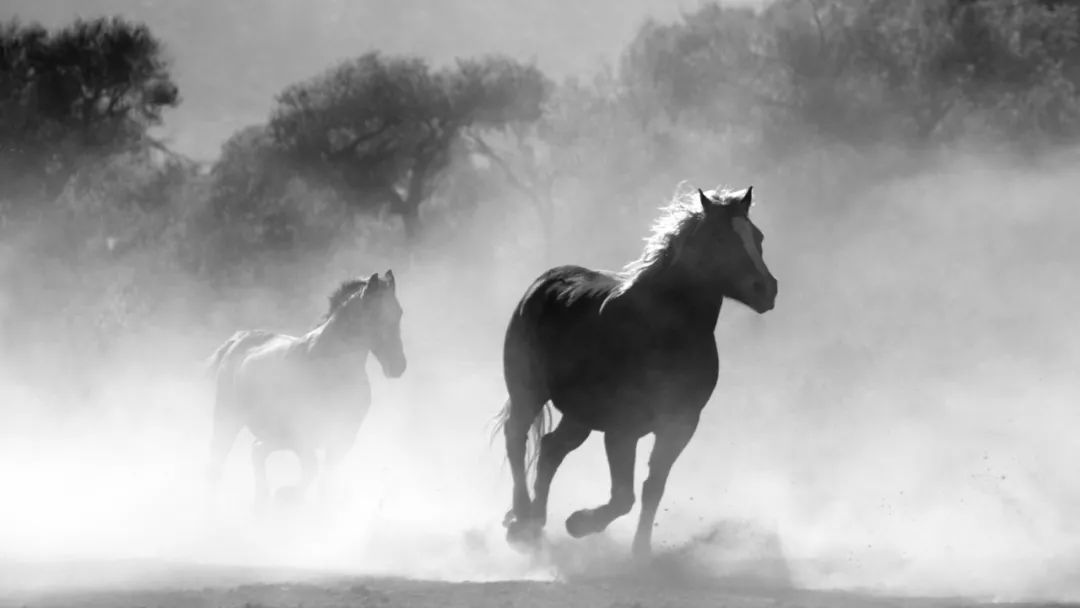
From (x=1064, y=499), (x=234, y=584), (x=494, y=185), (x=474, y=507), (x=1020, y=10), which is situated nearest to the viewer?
(x=234, y=584)

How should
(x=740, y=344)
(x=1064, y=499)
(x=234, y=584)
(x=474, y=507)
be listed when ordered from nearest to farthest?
1. (x=234, y=584)
2. (x=1064, y=499)
3. (x=474, y=507)
4. (x=740, y=344)

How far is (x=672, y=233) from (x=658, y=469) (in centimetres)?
163

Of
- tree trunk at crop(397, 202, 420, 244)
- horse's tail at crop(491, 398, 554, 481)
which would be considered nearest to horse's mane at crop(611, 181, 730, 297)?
horse's tail at crop(491, 398, 554, 481)

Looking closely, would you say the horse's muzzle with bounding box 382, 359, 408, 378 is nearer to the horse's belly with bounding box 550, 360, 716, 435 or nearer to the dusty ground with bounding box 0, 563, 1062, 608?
the horse's belly with bounding box 550, 360, 716, 435

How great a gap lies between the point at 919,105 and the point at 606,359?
121 ft

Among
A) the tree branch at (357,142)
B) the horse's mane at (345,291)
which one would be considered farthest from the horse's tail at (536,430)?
the tree branch at (357,142)

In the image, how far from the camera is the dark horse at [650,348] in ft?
42.1

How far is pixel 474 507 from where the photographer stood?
18.4 metres

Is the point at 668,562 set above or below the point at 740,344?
below

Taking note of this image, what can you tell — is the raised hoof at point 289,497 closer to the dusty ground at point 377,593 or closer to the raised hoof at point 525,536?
the dusty ground at point 377,593

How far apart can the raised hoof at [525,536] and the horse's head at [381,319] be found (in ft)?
10.8

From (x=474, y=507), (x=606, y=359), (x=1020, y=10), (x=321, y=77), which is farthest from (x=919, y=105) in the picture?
(x=606, y=359)

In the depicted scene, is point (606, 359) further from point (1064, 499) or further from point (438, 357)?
point (438, 357)

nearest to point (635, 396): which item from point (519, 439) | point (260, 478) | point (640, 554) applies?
point (640, 554)
